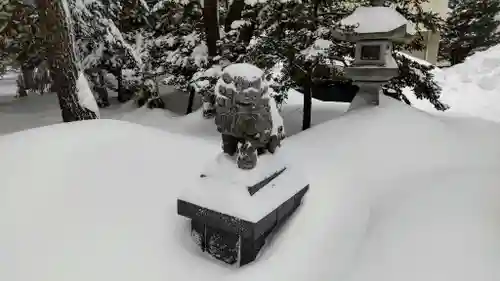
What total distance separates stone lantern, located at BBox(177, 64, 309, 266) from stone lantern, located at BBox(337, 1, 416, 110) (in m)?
2.21

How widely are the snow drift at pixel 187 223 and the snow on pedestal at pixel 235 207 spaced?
0.29 ft

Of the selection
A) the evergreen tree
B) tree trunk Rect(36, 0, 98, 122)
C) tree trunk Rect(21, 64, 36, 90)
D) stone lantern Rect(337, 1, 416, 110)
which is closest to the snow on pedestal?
stone lantern Rect(337, 1, 416, 110)

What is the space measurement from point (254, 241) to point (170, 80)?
4913 millimetres

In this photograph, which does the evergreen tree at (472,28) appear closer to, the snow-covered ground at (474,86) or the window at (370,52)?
the snow-covered ground at (474,86)

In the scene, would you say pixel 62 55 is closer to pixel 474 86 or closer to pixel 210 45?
pixel 210 45

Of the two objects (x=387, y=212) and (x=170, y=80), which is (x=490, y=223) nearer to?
(x=387, y=212)

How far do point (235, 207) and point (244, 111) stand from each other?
20.5 inches

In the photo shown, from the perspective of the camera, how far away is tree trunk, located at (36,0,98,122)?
14.3ft

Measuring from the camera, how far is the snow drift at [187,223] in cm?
211

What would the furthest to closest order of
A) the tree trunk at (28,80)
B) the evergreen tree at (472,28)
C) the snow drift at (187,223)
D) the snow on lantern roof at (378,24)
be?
1. the evergreen tree at (472,28)
2. the tree trunk at (28,80)
3. the snow on lantern roof at (378,24)
4. the snow drift at (187,223)

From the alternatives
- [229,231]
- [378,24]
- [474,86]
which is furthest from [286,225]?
[474,86]

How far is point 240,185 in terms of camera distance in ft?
7.25

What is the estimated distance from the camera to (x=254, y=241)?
2.17m

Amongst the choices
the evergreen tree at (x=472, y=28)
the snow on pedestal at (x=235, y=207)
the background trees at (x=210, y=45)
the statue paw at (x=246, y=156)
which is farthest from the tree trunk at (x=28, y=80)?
the evergreen tree at (x=472, y=28)
